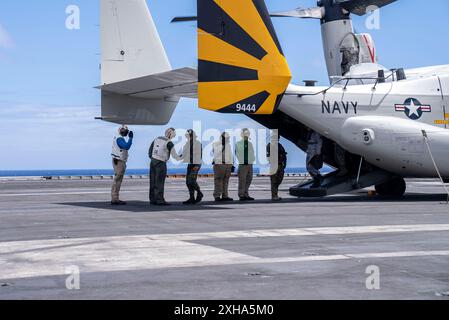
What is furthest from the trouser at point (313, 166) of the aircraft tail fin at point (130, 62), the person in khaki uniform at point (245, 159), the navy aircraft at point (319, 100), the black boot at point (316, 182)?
the aircraft tail fin at point (130, 62)

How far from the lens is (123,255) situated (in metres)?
8.75

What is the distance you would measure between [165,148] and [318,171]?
512 centimetres

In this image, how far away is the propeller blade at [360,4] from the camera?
2306 cm

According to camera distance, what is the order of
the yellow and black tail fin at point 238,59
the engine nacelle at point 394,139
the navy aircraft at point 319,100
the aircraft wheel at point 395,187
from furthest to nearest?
the aircraft wheel at point 395,187, the engine nacelle at point 394,139, the navy aircraft at point 319,100, the yellow and black tail fin at point 238,59

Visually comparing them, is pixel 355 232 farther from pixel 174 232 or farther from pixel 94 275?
pixel 94 275

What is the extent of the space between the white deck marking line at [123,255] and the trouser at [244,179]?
8872 mm

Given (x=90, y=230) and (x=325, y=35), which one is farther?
(x=325, y=35)

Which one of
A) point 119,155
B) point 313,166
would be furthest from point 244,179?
point 119,155

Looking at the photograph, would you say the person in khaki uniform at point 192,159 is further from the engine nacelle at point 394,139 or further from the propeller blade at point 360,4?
the propeller blade at point 360,4

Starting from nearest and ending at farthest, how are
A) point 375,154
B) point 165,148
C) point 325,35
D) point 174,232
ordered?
point 174,232, point 165,148, point 375,154, point 325,35

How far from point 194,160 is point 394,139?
19.2 ft

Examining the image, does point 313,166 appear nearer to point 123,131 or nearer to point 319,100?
point 319,100
